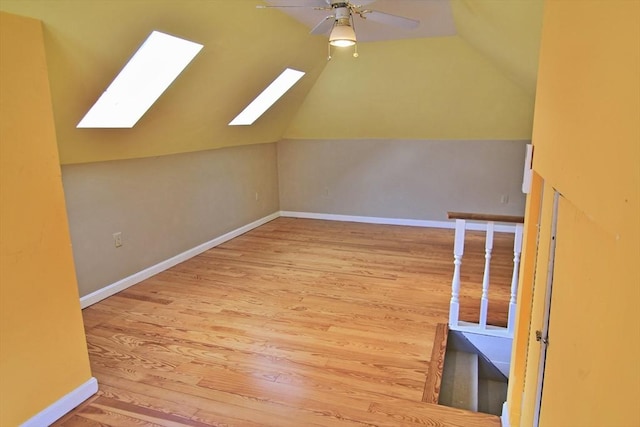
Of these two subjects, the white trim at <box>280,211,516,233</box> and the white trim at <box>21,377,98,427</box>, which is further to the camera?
the white trim at <box>280,211,516,233</box>

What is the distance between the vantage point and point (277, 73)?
4148mm

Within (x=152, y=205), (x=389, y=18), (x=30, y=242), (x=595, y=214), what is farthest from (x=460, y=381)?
(x=152, y=205)

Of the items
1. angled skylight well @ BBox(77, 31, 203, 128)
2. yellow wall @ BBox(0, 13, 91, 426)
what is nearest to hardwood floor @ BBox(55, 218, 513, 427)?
yellow wall @ BBox(0, 13, 91, 426)

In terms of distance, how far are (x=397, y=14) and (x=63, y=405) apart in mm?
3368

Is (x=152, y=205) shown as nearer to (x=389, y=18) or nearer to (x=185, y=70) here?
(x=185, y=70)

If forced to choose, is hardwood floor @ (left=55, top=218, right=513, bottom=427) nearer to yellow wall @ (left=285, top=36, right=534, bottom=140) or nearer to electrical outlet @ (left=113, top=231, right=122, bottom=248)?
electrical outlet @ (left=113, top=231, right=122, bottom=248)

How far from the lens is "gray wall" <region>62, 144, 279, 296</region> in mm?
3207

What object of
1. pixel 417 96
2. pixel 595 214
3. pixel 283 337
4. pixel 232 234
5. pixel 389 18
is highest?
pixel 389 18

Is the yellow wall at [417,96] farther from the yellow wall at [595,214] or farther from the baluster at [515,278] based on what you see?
the yellow wall at [595,214]

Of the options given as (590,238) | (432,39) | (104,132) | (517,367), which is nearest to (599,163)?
(590,238)

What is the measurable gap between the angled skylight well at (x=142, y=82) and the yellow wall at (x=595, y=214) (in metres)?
2.62

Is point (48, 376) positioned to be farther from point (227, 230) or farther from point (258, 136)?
point (258, 136)

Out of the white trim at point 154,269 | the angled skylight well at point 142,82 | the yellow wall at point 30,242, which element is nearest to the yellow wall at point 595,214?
the yellow wall at point 30,242

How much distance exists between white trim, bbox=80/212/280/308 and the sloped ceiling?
3.49 feet
